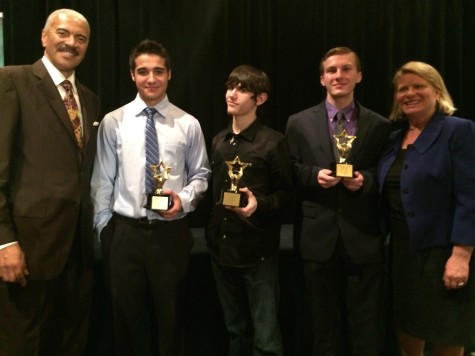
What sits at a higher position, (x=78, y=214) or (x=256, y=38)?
(x=256, y=38)

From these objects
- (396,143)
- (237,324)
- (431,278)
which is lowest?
(237,324)

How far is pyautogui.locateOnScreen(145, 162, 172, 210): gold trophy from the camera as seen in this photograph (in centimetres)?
182

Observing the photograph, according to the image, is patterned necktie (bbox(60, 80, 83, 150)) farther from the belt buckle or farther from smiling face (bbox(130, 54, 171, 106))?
the belt buckle

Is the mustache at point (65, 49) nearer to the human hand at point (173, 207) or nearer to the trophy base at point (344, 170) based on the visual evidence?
the human hand at point (173, 207)

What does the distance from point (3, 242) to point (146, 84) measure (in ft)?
3.13

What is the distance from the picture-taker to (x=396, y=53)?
3.37 meters

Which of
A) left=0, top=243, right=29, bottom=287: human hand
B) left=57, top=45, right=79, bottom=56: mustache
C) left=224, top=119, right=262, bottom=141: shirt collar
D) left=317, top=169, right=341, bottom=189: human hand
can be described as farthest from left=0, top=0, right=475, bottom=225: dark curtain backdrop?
left=0, top=243, right=29, bottom=287: human hand

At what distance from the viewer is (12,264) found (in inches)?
66.9

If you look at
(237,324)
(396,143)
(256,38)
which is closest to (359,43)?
(256,38)

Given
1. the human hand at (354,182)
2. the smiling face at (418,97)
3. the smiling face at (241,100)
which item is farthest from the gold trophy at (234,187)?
the smiling face at (418,97)

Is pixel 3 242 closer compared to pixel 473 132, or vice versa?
pixel 3 242

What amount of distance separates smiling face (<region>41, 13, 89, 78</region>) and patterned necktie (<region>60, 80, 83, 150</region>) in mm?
59

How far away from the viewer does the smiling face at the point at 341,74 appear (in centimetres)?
208

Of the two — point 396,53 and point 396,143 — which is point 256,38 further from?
point 396,143
